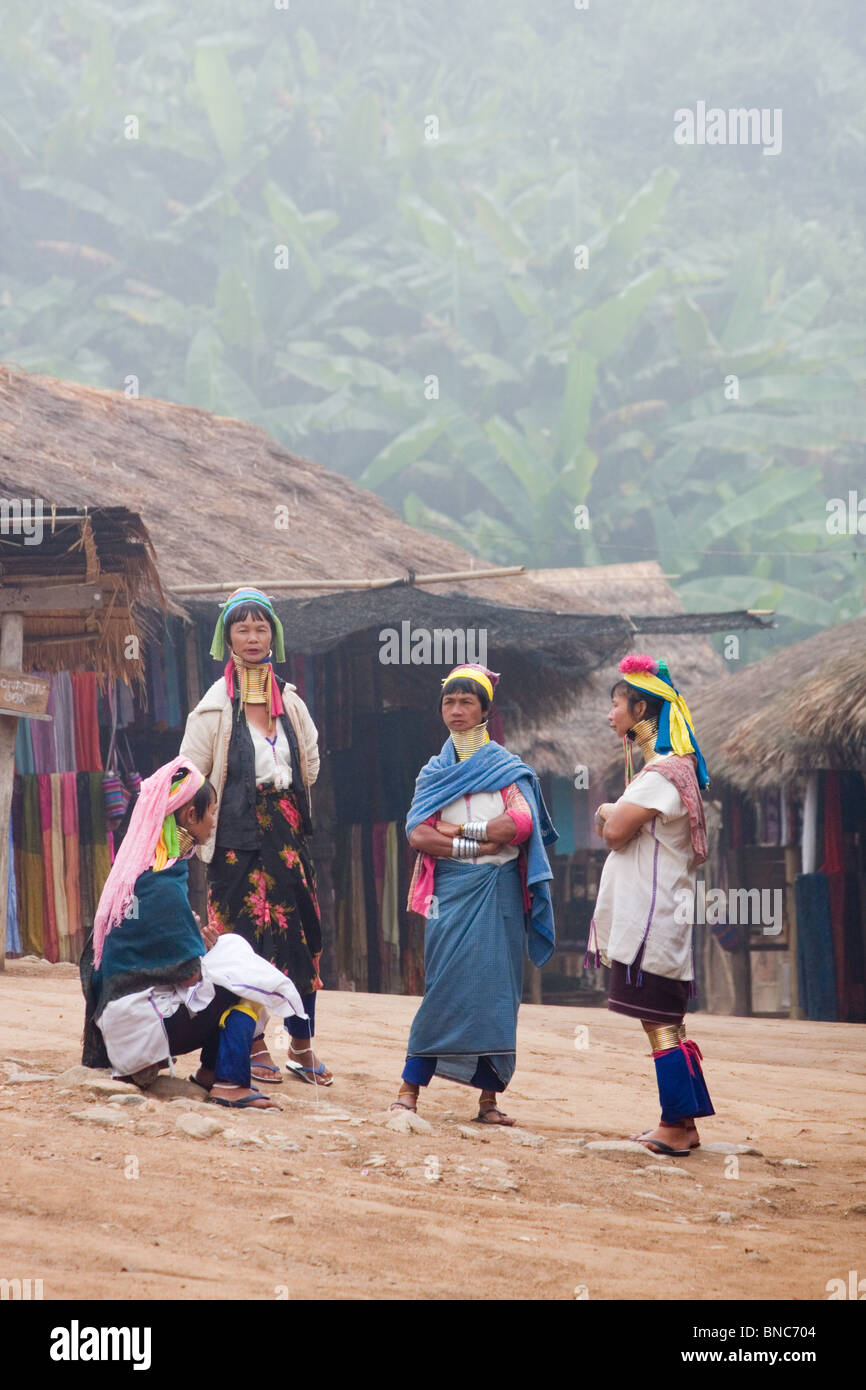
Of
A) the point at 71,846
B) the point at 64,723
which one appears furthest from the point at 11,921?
the point at 64,723

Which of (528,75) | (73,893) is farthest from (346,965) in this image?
(528,75)

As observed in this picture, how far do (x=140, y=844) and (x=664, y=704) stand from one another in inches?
75.2

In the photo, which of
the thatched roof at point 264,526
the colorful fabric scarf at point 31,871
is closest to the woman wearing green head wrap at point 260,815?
the thatched roof at point 264,526

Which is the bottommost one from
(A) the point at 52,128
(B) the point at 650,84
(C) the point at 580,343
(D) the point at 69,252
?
(C) the point at 580,343

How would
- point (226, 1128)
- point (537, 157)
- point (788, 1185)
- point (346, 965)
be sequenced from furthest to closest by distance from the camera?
point (537, 157) < point (346, 965) < point (788, 1185) < point (226, 1128)

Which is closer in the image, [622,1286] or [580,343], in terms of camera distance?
[622,1286]

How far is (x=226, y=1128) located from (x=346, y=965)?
25.6 ft

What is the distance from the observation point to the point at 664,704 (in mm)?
5777

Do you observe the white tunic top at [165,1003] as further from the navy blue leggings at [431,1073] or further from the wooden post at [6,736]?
the wooden post at [6,736]

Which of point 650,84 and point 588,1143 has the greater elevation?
point 650,84

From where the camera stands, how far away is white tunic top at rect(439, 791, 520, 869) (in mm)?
5824

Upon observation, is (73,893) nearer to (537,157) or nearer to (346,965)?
(346,965)

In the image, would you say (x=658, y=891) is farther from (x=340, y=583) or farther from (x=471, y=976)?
(x=340, y=583)
